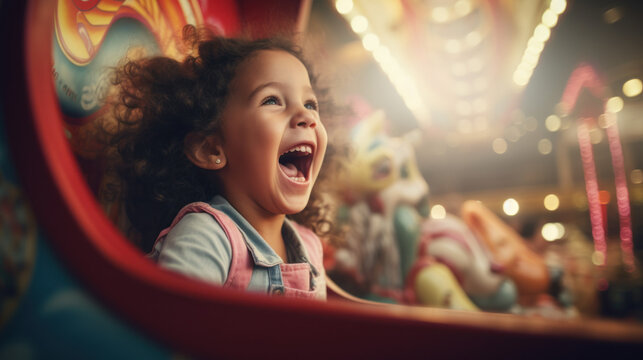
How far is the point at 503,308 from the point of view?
50.5 inches

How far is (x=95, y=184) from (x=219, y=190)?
0.18 meters

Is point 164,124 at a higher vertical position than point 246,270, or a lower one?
higher

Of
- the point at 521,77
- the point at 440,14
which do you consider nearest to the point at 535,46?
the point at 521,77

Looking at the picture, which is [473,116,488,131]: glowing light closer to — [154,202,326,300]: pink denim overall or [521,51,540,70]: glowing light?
[521,51,540,70]: glowing light

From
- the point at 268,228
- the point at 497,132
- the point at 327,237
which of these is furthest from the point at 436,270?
the point at 497,132

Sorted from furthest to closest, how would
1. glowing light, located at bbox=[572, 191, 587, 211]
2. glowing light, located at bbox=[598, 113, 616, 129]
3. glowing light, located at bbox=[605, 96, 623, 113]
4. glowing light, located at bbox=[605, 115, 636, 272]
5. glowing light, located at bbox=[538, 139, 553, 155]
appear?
glowing light, located at bbox=[572, 191, 587, 211]
glowing light, located at bbox=[538, 139, 553, 155]
glowing light, located at bbox=[605, 115, 636, 272]
glowing light, located at bbox=[598, 113, 616, 129]
glowing light, located at bbox=[605, 96, 623, 113]

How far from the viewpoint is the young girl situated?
0.38 meters

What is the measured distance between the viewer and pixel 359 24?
4.26ft

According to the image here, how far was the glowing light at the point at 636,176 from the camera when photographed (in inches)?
147

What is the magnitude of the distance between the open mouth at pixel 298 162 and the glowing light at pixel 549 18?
1376 mm

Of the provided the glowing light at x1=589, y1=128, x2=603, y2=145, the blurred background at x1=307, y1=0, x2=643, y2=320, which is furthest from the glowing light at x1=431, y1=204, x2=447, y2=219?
the glowing light at x1=589, y1=128, x2=603, y2=145

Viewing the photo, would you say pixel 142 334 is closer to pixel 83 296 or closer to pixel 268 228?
pixel 83 296

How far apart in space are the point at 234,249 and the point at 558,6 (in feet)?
4.95

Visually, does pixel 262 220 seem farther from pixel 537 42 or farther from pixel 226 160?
pixel 537 42
